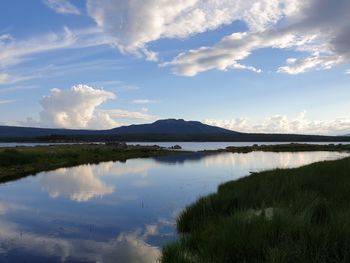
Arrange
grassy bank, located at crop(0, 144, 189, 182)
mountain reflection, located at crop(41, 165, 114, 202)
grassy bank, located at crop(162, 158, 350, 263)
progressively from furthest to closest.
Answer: grassy bank, located at crop(0, 144, 189, 182)
mountain reflection, located at crop(41, 165, 114, 202)
grassy bank, located at crop(162, 158, 350, 263)

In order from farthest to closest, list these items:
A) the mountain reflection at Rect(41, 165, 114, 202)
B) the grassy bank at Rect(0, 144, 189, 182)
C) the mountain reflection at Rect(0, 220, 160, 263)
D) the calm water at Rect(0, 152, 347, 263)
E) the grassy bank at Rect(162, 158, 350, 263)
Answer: the grassy bank at Rect(0, 144, 189, 182) < the mountain reflection at Rect(41, 165, 114, 202) < the calm water at Rect(0, 152, 347, 263) < the mountain reflection at Rect(0, 220, 160, 263) < the grassy bank at Rect(162, 158, 350, 263)

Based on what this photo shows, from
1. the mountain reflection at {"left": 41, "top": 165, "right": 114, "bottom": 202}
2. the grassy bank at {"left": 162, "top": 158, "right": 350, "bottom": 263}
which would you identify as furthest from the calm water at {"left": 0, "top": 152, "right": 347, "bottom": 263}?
the grassy bank at {"left": 162, "top": 158, "right": 350, "bottom": 263}

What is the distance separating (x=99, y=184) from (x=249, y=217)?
927 inches

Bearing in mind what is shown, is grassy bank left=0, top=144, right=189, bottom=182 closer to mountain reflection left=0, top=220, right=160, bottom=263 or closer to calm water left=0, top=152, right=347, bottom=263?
calm water left=0, top=152, right=347, bottom=263

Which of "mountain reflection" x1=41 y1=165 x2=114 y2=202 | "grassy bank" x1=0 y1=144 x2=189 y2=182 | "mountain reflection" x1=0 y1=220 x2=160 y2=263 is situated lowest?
"mountain reflection" x1=0 y1=220 x2=160 y2=263

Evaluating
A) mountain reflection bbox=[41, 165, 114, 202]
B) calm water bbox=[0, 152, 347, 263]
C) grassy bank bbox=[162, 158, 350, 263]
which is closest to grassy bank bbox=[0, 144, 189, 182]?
mountain reflection bbox=[41, 165, 114, 202]

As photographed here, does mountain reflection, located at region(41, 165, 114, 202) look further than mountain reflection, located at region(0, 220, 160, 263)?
Yes

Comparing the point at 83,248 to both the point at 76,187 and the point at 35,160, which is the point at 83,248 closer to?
the point at 76,187

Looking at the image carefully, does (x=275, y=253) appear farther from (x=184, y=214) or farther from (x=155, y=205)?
(x=155, y=205)

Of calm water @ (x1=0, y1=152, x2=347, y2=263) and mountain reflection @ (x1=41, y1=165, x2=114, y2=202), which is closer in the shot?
calm water @ (x1=0, y1=152, x2=347, y2=263)

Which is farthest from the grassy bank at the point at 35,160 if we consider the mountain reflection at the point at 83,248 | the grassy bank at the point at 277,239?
the grassy bank at the point at 277,239

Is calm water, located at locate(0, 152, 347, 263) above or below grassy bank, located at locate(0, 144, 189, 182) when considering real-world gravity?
below

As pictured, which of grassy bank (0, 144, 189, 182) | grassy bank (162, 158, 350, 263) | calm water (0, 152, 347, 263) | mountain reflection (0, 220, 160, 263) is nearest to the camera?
grassy bank (162, 158, 350, 263)

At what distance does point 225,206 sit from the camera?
16641 millimetres
